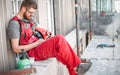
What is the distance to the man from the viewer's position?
5.37 ft

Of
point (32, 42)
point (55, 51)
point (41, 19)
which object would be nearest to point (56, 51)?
point (55, 51)

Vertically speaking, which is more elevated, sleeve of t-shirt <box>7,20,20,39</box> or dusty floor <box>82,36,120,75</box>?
sleeve of t-shirt <box>7,20,20,39</box>

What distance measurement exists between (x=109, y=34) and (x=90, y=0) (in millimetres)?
433

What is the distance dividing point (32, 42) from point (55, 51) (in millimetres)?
218

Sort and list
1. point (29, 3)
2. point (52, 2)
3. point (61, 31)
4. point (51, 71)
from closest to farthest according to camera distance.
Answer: point (29, 3)
point (51, 71)
point (52, 2)
point (61, 31)

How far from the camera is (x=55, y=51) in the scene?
192 centimetres

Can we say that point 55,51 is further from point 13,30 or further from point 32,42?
point 13,30

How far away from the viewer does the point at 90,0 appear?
2.80m

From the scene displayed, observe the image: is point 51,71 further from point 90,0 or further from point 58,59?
point 90,0

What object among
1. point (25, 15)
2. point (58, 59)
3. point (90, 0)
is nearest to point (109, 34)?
point (90, 0)

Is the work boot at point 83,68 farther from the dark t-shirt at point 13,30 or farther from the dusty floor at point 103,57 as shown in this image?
the dark t-shirt at point 13,30

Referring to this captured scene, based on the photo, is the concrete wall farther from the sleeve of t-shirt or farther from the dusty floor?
the dusty floor

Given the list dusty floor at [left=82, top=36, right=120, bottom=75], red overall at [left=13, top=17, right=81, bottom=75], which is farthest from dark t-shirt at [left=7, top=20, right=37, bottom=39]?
dusty floor at [left=82, top=36, right=120, bottom=75]

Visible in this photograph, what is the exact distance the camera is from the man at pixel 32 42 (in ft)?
5.37
